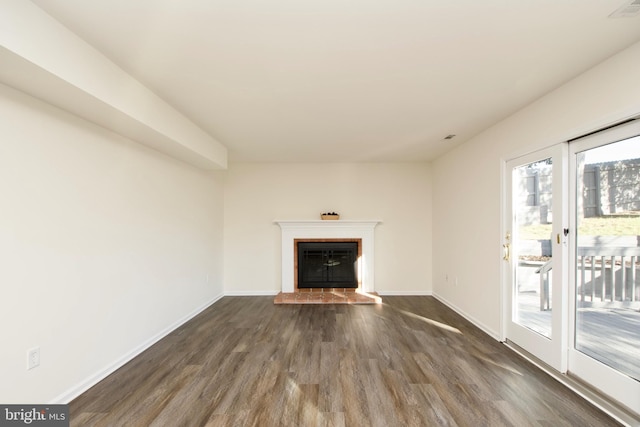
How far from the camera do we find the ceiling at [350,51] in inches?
53.9

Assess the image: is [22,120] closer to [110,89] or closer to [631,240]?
[110,89]

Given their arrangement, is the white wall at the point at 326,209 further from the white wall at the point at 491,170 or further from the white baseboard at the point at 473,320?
the white baseboard at the point at 473,320

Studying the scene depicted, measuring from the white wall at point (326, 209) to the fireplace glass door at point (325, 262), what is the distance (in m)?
0.44

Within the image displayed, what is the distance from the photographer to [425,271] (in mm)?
4859

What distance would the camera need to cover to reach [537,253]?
2500 mm

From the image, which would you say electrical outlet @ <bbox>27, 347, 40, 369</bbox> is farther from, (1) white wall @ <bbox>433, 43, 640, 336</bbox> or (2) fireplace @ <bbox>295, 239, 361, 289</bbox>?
(1) white wall @ <bbox>433, 43, 640, 336</bbox>

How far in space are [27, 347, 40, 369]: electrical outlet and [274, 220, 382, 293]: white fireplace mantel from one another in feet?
10.8

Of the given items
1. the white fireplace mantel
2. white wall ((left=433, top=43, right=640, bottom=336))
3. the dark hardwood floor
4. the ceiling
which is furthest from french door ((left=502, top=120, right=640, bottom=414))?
the white fireplace mantel

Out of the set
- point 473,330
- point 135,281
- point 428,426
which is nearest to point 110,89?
point 135,281

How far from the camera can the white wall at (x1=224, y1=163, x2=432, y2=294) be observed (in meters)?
4.87

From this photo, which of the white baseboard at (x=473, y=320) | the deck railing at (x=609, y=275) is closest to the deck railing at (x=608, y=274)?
the deck railing at (x=609, y=275)

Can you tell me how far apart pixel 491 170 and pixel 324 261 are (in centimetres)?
298

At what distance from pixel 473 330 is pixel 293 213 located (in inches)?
129

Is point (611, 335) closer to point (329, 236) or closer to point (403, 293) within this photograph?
point (403, 293)
